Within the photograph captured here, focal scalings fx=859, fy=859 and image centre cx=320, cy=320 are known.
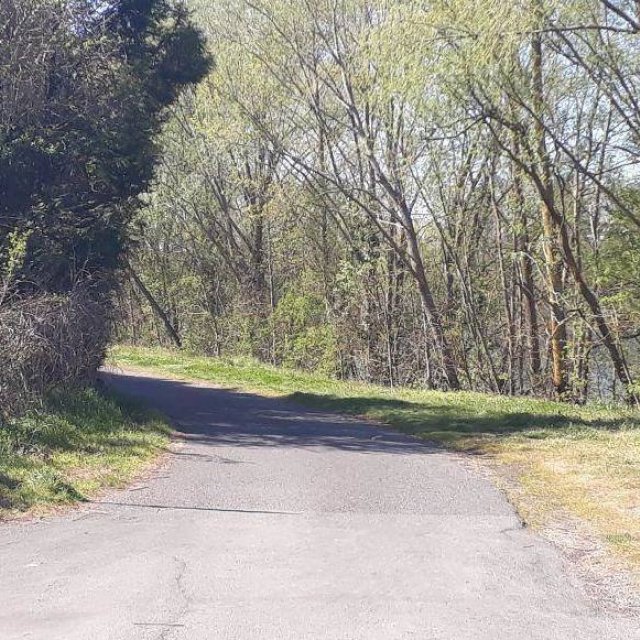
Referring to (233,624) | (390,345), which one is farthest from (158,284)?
(233,624)

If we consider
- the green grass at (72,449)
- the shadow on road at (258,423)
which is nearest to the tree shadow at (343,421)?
the shadow on road at (258,423)

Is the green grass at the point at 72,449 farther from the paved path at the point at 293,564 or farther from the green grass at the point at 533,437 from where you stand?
the green grass at the point at 533,437

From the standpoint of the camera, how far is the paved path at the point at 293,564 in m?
5.10

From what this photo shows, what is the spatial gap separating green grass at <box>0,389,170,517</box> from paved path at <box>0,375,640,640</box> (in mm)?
492

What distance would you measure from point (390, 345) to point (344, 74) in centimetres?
968

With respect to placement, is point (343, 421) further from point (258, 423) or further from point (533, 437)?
point (533, 437)

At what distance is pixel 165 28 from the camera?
1703 centimetres

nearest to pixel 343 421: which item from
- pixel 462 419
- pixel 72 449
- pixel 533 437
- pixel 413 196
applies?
pixel 462 419

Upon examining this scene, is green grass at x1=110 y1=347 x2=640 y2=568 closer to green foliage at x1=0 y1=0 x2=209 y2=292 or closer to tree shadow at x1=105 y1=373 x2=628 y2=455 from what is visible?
tree shadow at x1=105 y1=373 x2=628 y2=455

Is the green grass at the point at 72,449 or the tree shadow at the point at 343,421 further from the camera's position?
the tree shadow at the point at 343,421

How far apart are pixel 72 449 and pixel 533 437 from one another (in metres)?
7.03

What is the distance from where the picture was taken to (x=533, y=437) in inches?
534

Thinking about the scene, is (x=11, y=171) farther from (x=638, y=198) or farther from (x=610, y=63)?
(x=638, y=198)

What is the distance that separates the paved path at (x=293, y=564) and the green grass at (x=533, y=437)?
68cm
